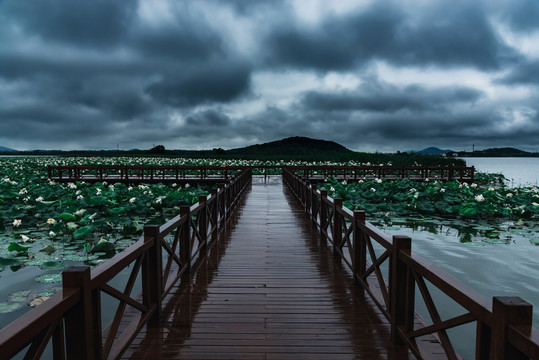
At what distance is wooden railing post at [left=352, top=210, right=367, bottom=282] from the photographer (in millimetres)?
3744

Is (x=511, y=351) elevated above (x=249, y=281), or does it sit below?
above

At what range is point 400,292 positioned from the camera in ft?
8.79

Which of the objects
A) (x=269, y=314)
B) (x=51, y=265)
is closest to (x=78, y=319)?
(x=269, y=314)

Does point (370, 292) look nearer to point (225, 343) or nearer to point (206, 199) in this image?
point (225, 343)

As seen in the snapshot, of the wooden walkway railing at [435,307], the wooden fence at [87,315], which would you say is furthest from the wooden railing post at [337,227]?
the wooden fence at [87,315]

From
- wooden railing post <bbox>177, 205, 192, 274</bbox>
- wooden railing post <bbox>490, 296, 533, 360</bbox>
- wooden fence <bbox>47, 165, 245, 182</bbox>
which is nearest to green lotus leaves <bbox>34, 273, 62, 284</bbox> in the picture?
wooden railing post <bbox>177, 205, 192, 274</bbox>

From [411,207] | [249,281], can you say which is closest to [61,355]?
[249,281]

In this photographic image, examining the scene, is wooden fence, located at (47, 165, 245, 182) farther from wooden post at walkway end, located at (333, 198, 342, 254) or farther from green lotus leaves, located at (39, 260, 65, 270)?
wooden post at walkway end, located at (333, 198, 342, 254)

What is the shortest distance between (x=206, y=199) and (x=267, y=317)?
8.16 ft

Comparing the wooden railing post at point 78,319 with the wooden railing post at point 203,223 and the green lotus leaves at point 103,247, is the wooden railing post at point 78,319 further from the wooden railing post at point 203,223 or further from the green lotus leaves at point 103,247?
the green lotus leaves at point 103,247

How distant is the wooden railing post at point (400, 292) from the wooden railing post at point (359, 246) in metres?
A: 0.96

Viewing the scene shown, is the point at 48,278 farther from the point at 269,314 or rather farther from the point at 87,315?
the point at 87,315

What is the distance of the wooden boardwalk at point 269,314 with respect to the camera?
8.71ft

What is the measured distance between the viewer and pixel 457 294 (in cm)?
188
